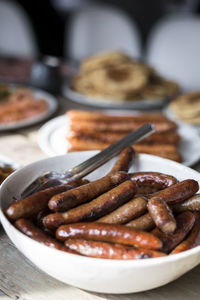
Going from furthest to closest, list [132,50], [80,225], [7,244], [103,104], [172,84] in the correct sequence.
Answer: [132,50] → [172,84] → [103,104] → [7,244] → [80,225]

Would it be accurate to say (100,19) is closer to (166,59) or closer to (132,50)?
(132,50)

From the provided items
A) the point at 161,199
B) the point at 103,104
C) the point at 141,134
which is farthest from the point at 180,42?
the point at 161,199

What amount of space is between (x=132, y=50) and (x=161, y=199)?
3636 mm

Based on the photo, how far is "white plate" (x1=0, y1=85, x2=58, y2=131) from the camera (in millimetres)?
1879

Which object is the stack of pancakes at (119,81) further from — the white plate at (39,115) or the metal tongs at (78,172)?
the metal tongs at (78,172)

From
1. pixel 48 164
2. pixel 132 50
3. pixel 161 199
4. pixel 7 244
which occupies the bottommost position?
pixel 132 50

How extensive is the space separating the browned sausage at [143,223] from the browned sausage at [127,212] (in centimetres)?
1

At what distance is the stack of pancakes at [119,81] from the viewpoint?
2264 millimetres

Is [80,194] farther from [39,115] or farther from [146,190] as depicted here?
[39,115]

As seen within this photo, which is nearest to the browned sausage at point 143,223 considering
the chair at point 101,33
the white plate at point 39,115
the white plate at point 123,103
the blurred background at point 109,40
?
the white plate at point 39,115

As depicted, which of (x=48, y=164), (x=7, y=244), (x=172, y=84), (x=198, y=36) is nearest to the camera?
(x=7, y=244)

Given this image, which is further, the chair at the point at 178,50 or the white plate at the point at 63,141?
the chair at the point at 178,50

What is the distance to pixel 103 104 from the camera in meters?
2.24

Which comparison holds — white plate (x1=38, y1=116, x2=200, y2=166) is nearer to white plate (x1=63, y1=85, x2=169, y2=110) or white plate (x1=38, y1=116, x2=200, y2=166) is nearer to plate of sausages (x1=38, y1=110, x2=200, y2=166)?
plate of sausages (x1=38, y1=110, x2=200, y2=166)
